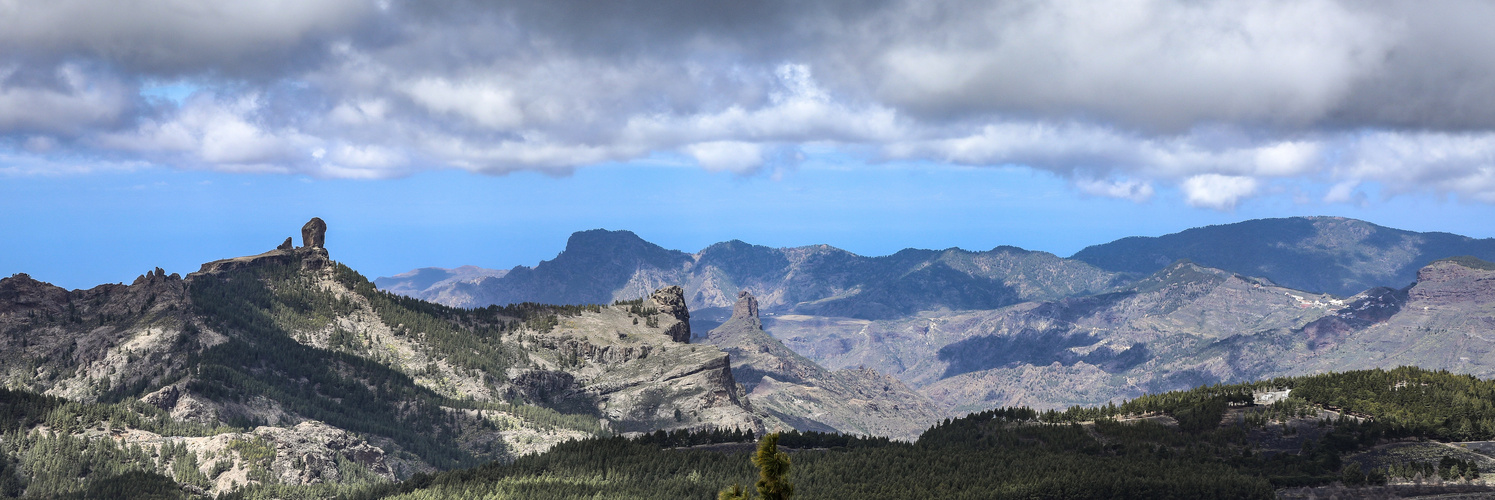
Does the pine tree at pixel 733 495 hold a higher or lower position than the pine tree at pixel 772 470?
lower

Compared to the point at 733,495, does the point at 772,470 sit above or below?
above

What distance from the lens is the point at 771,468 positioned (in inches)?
4879

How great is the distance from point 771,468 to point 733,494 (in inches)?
175

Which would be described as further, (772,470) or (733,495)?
(772,470)

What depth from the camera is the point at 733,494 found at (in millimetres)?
123938

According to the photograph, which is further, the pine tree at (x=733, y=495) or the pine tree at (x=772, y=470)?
the pine tree at (x=772, y=470)

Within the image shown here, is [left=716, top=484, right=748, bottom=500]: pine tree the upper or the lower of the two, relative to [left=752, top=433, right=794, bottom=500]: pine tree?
lower

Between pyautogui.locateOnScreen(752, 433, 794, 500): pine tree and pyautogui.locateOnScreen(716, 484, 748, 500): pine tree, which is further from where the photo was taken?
pyautogui.locateOnScreen(752, 433, 794, 500): pine tree
